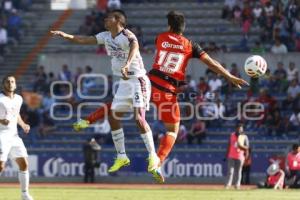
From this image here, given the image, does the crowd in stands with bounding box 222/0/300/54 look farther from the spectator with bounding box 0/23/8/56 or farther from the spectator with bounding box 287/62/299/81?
the spectator with bounding box 0/23/8/56

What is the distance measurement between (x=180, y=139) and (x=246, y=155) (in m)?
3.64

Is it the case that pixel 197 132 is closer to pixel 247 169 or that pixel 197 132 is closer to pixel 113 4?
A: pixel 247 169

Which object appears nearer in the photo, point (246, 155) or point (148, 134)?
point (148, 134)

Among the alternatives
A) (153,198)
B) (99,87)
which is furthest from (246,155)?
(153,198)

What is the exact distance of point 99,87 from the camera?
37312 millimetres

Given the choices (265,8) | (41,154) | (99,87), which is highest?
(265,8)

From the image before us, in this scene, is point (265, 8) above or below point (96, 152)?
above

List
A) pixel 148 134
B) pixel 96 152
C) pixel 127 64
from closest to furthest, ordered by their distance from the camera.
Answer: pixel 127 64, pixel 148 134, pixel 96 152

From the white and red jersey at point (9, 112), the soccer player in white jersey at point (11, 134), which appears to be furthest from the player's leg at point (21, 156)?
the white and red jersey at point (9, 112)

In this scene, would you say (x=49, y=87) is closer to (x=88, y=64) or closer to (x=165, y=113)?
(x=88, y=64)

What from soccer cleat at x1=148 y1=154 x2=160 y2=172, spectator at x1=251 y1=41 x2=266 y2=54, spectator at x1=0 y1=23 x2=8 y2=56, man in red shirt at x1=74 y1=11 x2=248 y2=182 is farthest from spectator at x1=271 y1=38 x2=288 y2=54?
soccer cleat at x1=148 y1=154 x2=160 y2=172

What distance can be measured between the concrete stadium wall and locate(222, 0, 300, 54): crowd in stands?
0.37 metres

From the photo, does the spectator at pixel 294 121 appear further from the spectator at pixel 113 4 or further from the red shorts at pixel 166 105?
the red shorts at pixel 166 105

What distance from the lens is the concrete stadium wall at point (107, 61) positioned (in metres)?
36.2
